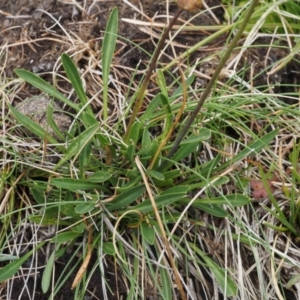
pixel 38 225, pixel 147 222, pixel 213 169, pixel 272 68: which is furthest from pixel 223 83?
pixel 38 225

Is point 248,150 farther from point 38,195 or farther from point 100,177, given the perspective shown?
point 38,195

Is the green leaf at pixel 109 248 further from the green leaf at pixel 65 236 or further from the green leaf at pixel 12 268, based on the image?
the green leaf at pixel 12 268

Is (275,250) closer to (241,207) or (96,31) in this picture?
(241,207)

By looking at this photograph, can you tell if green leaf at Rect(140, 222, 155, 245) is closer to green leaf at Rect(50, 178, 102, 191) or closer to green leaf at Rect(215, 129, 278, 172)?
green leaf at Rect(50, 178, 102, 191)

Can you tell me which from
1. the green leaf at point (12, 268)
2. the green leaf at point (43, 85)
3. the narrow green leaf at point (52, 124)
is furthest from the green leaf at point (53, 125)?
the green leaf at point (12, 268)

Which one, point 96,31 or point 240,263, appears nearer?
point 240,263
